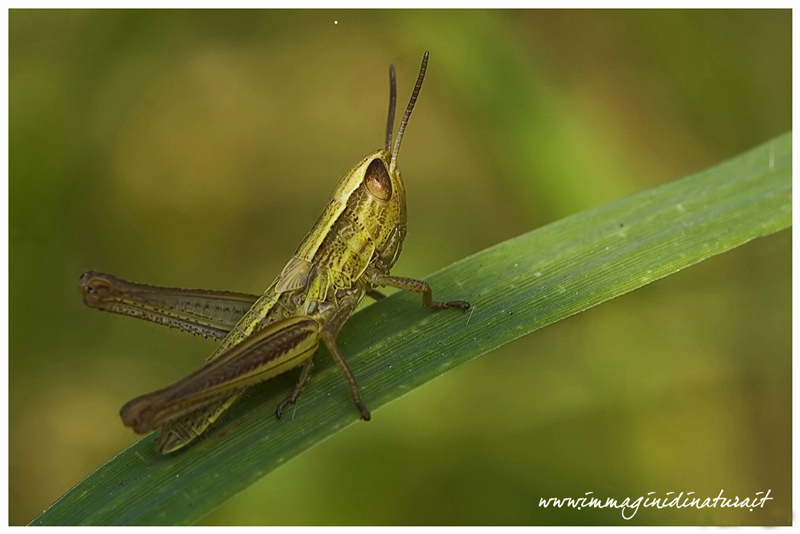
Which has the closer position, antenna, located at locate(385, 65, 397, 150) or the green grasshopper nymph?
the green grasshopper nymph

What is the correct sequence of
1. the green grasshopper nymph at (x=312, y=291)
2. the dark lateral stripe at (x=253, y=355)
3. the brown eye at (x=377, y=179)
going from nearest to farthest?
the dark lateral stripe at (x=253, y=355), the green grasshopper nymph at (x=312, y=291), the brown eye at (x=377, y=179)

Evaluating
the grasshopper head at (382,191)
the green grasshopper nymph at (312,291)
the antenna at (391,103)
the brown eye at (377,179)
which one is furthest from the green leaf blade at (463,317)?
the antenna at (391,103)

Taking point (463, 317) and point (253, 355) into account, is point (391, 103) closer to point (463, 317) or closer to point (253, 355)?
point (463, 317)

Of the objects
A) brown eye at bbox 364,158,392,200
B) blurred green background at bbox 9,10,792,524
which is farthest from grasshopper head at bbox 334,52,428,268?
blurred green background at bbox 9,10,792,524

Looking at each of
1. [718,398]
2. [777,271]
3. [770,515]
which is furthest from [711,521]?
[777,271]

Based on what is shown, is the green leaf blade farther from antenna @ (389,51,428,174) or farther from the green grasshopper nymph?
antenna @ (389,51,428,174)

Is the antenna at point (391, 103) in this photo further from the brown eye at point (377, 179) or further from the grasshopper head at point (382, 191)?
the brown eye at point (377, 179)

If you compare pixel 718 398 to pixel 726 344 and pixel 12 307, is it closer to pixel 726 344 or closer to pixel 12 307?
pixel 726 344
